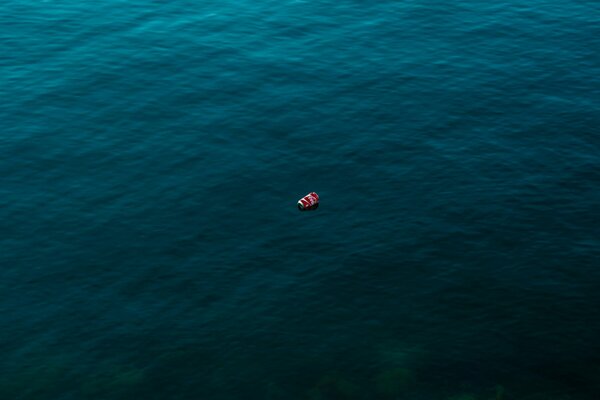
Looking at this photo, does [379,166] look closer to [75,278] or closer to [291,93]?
[291,93]

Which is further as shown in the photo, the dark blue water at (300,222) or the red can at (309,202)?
the red can at (309,202)

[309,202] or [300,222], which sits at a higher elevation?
[309,202]

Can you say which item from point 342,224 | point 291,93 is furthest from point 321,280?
point 291,93

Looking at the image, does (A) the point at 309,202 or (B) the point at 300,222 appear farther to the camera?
(A) the point at 309,202

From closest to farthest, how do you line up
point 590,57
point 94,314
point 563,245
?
1. point 94,314
2. point 563,245
3. point 590,57

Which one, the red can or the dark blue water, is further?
the red can
